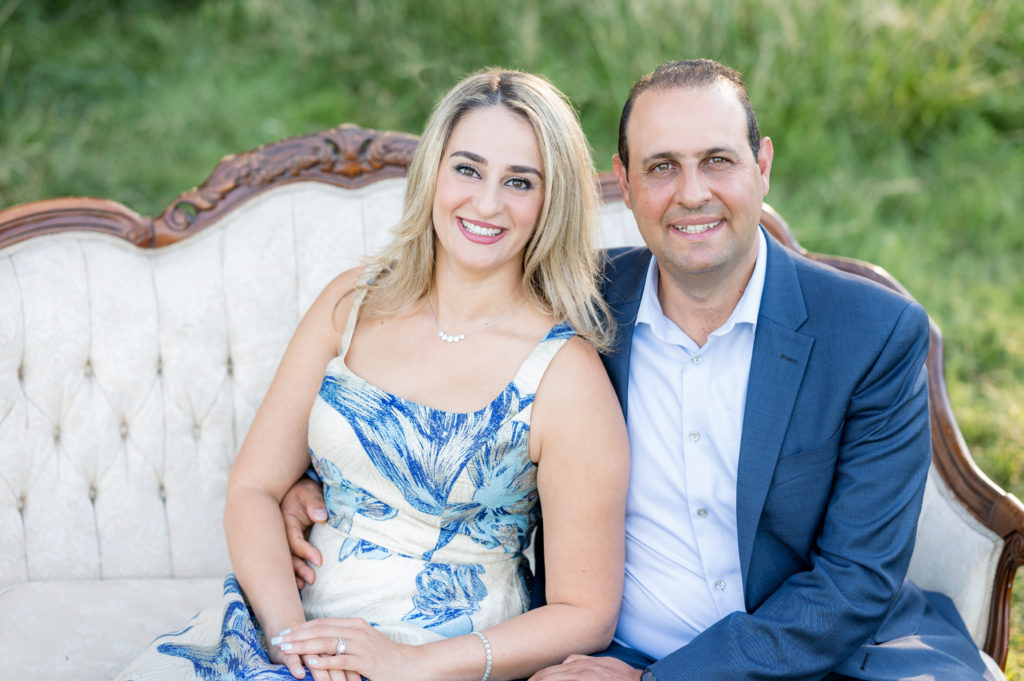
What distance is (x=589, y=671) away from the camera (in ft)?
6.93

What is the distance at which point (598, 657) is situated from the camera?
220cm

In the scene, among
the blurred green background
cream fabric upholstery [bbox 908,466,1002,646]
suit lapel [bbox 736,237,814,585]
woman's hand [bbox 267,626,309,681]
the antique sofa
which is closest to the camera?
woman's hand [bbox 267,626,309,681]

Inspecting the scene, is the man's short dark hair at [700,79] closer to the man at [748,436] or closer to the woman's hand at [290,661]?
the man at [748,436]

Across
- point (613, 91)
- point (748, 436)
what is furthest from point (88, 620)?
point (613, 91)

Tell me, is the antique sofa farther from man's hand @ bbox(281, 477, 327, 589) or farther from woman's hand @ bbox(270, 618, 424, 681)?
woman's hand @ bbox(270, 618, 424, 681)

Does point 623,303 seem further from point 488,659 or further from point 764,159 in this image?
point 488,659

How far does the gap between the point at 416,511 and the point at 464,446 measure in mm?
210

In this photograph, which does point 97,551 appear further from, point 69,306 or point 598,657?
point 598,657

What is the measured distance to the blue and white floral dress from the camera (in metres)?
2.25

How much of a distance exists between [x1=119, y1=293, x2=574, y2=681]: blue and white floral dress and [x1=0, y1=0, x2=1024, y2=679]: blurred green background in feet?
9.75

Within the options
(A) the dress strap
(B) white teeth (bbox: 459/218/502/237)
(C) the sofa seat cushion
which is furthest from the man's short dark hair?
(C) the sofa seat cushion

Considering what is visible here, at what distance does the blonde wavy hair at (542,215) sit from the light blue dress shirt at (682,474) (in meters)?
0.17

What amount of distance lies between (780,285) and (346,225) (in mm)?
1402

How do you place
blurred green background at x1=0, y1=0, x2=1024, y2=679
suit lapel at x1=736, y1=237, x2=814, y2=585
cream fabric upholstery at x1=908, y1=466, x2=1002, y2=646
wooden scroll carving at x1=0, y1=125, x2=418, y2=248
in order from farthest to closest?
blurred green background at x1=0, y1=0, x2=1024, y2=679 < wooden scroll carving at x1=0, y1=125, x2=418, y2=248 < cream fabric upholstery at x1=908, y1=466, x2=1002, y2=646 < suit lapel at x1=736, y1=237, x2=814, y2=585
